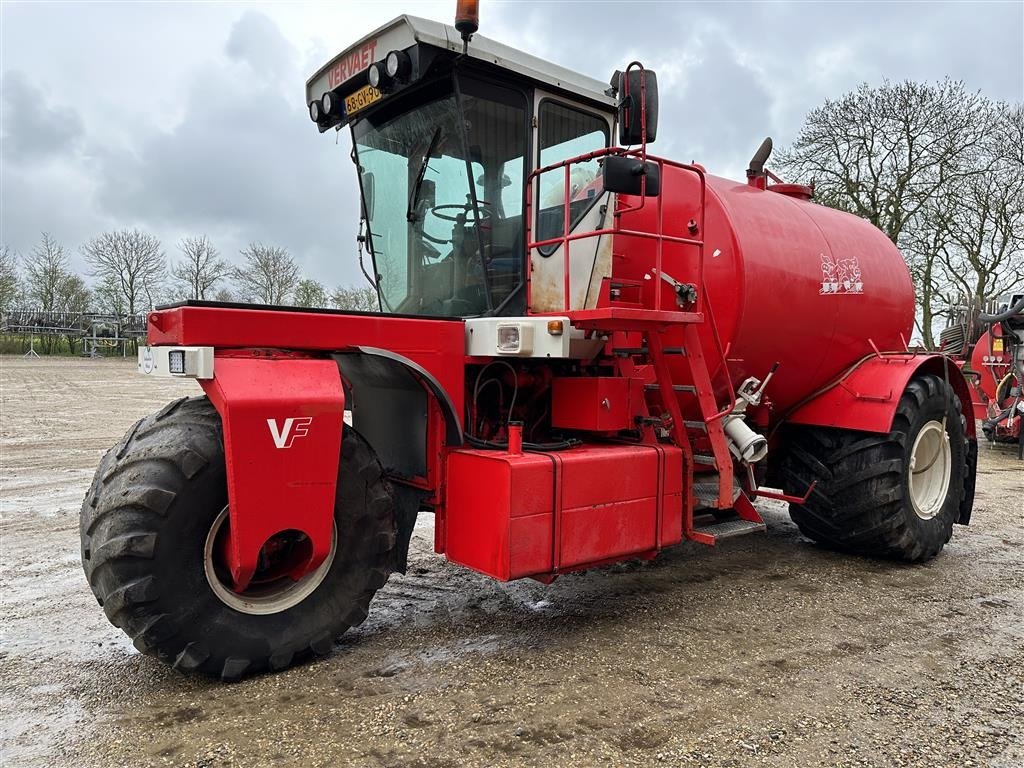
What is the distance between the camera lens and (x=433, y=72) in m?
4.25

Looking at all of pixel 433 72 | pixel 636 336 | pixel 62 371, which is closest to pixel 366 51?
pixel 433 72

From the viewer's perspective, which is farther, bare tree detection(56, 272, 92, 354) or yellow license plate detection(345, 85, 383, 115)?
bare tree detection(56, 272, 92, 354)

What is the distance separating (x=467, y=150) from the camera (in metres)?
4.38

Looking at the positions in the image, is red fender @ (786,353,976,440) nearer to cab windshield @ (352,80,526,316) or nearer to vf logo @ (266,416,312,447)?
cab windshield @ (352,80,526,316)

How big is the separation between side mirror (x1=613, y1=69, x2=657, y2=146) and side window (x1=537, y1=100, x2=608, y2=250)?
608mm

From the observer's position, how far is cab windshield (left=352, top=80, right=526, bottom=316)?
4.40 m

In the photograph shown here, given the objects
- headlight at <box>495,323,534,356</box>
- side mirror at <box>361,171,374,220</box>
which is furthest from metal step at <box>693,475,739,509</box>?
side mirror at <box>361,171,374,220</box>

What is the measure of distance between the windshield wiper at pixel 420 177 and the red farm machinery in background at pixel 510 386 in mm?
17

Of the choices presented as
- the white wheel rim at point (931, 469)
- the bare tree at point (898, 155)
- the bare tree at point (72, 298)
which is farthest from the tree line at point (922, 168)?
the bare tree at point (72, 298)

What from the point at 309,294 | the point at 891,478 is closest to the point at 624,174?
the point at 891,478

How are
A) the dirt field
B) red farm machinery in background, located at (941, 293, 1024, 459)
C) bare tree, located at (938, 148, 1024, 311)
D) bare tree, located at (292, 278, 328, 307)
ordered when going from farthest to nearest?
bare tree, located at (292, 278, 328, 307), bare tree, located at (938, 148, 1024, 311), red farm machinery in background, located at (941, 293, 1024, 459), the dirt field

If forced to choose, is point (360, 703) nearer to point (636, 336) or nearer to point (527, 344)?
point (527, 344)

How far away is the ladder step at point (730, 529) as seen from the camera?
15.1ft

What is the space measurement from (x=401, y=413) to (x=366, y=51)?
6.58 feet
